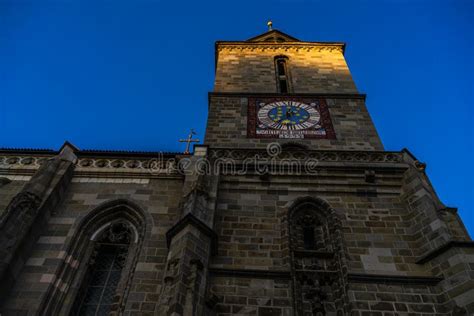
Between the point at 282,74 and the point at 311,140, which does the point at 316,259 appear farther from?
the point at 282,74

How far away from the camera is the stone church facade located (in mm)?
7953

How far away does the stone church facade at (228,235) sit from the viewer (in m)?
7.95

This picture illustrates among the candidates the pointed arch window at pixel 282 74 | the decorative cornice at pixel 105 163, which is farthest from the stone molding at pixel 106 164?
the pointed arch window at pixel 282 74

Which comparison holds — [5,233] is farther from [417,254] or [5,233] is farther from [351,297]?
[417,254]

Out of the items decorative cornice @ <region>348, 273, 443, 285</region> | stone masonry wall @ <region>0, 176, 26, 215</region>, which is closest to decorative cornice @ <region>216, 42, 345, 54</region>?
stone masonry wall @ <region>0, 176, 26, 215</region>

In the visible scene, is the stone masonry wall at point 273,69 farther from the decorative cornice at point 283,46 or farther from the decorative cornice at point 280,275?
the decorative cornice at point 280,275

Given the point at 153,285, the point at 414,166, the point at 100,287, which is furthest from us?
the point at 414,166

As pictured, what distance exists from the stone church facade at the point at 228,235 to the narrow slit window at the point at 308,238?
0.11 ft

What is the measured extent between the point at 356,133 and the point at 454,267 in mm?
7067

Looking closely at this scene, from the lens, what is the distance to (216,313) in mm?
7734

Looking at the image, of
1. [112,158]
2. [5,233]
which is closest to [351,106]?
[112,158]

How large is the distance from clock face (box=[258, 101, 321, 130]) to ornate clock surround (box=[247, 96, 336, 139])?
77mm

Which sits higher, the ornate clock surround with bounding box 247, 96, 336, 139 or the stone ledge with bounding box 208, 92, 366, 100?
the stone ledge with bounding box 208, 92, 366, 100

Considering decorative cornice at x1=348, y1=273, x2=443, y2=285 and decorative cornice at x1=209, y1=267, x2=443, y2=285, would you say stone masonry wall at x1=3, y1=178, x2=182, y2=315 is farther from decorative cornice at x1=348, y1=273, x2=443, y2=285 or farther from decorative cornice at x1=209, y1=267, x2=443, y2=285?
decorative cornice at x1=348, y1=273, x2=443, y2=285
